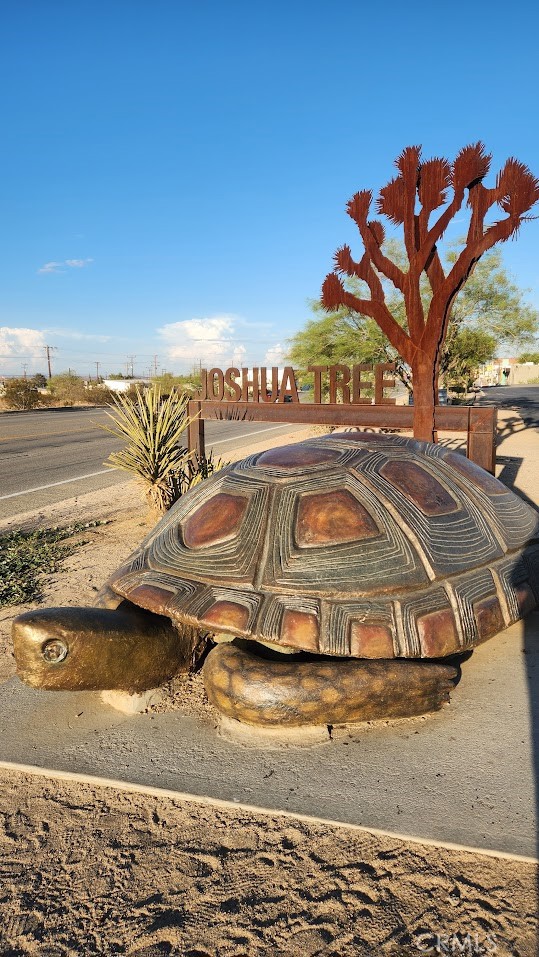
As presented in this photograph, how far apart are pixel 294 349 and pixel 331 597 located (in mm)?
23926

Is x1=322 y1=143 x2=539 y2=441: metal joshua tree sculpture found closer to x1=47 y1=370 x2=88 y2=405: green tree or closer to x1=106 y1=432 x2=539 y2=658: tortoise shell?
x1=106 y1=432 x2=539 y2=658: tortoise shell

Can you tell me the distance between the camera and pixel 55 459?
14656mm

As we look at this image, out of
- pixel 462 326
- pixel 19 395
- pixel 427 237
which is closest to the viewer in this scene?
pixel 427 237

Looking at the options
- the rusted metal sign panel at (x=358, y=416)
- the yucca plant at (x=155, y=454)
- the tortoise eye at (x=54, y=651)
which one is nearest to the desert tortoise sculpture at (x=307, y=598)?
the tortoise eye at (x=54, y=651)

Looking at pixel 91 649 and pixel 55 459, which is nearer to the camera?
pixel 91 649

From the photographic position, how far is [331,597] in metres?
2.80

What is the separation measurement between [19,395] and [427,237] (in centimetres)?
3575

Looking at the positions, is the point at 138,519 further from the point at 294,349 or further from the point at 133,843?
the point at 294,349

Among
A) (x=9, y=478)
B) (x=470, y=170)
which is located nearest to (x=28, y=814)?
(x=470, y=170)

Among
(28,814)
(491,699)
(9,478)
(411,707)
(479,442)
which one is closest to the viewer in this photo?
(28,814)

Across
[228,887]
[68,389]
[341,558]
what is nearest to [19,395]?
[68,389]

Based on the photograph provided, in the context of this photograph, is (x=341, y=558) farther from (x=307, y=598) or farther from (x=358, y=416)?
(x=358, y=416)

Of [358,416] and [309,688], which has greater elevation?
[358,416]

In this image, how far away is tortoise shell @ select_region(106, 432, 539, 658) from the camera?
2.77 metres
